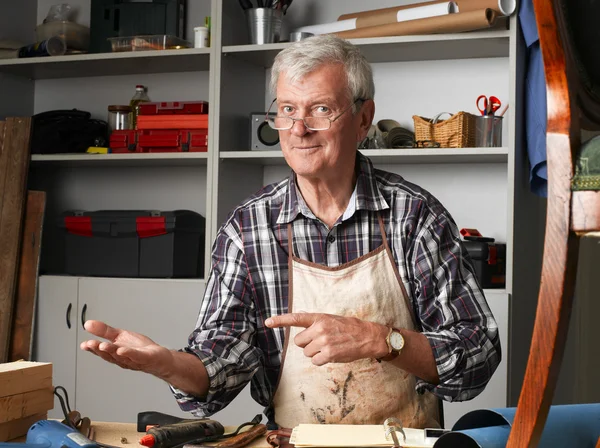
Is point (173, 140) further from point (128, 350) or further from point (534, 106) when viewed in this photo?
point (128, 350)

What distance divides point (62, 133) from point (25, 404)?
2324mm

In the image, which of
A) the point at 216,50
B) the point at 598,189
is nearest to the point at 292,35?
the point at 216,50

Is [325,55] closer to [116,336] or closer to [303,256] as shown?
[303,256]

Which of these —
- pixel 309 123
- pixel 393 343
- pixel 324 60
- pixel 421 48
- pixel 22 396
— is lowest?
pixel 22 396

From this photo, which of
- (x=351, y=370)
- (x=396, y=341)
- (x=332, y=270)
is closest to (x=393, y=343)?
(x=396, y=341)

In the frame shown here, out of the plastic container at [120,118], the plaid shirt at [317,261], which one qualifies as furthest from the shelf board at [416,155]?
the plaid shirt at [317,261]

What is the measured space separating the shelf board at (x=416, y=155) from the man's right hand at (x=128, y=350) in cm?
174

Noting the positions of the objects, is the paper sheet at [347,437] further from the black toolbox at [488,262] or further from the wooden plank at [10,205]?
the wooden plank at [10,205]

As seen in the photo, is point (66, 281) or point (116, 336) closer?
point (116, 336)

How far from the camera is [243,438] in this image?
1318 millimetres

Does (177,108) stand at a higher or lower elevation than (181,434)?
higher

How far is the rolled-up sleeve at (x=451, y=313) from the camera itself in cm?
161

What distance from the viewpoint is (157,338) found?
325cm

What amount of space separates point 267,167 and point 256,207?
5.78 ft
